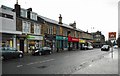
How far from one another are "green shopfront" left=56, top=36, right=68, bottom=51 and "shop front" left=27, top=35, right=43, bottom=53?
27.3ft

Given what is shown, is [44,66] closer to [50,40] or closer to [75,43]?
[50,40]

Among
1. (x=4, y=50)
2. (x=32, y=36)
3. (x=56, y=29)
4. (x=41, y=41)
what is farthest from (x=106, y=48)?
(x=4, y=50)

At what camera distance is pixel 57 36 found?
149 feet

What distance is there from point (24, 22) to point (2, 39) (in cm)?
655

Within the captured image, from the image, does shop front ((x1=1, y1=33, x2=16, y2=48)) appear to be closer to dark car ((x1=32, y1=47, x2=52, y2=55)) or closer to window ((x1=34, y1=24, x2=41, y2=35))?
dark car ((x1=32, y1=47, x2=52, y2=55))

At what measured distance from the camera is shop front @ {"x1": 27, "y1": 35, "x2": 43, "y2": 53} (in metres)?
33.3

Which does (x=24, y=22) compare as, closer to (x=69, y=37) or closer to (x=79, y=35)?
(x=69, y=37)

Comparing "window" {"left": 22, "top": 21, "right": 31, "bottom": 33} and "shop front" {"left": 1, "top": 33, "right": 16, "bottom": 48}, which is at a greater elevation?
"window" {"left": 22, "top": 21, "right": 31, "bottom": 33}

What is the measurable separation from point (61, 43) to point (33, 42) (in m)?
14.4

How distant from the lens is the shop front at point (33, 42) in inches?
1311

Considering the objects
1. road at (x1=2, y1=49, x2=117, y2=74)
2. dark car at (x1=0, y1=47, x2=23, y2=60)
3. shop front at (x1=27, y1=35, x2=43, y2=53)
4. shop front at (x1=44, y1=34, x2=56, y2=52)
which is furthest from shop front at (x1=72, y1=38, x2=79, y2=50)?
road at (x1=2, y1=49, x2=117, y2=74)

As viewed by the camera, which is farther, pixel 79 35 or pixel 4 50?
pixel 79 35

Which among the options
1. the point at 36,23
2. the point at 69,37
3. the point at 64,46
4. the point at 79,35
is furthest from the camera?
the point at 79,35

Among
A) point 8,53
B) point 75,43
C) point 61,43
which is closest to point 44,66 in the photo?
point 8,53
